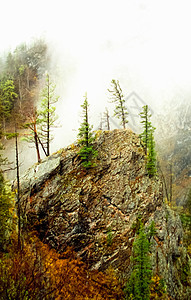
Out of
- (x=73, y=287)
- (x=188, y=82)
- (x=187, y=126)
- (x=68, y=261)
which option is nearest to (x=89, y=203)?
(x=68, y=261)

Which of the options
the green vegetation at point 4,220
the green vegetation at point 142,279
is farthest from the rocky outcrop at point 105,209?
the green vegetation at point 4,220

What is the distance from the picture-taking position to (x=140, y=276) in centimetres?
1368

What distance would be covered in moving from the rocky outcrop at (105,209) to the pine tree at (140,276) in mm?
1102

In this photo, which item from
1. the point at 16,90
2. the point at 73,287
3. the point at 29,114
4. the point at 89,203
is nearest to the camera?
the point at 73,287

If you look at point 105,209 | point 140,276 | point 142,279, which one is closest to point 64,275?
point 140,276

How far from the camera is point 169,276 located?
1609 cm

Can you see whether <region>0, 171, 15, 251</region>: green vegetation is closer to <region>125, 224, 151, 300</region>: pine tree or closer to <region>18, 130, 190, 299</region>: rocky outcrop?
<region>18, 130, 190, 299</region>: rocky outcrop

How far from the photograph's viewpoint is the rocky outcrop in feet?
50.7

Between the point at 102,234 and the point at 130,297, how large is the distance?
4.94 m

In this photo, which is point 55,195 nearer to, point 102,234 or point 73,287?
point 102,234

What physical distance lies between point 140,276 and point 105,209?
235 inches

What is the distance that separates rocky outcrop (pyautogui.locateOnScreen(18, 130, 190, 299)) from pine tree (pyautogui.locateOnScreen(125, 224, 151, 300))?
3.62ft

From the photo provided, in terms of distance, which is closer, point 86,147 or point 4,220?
point 4,220

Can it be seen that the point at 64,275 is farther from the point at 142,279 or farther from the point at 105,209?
the point at 105,209
